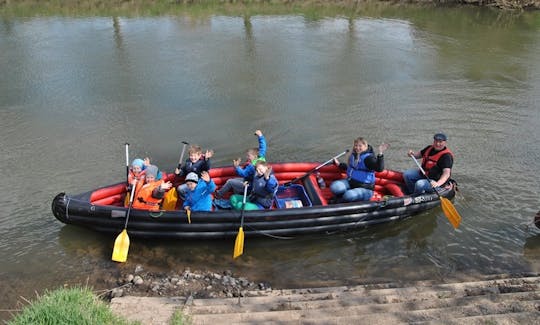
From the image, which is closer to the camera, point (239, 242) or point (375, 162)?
point (239, 242)

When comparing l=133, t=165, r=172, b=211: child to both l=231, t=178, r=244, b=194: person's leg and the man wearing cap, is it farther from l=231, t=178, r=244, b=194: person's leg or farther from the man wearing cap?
the man wearing cap

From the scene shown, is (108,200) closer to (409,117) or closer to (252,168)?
(252,168)

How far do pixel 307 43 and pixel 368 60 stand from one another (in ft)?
8.67

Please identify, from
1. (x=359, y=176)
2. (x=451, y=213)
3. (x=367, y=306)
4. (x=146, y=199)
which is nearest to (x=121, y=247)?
(x=146, y=199)

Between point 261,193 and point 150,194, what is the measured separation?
1.50 m

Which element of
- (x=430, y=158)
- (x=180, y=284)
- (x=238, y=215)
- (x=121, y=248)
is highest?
(x=430, y=158)

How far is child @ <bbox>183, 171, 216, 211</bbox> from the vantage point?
641cm

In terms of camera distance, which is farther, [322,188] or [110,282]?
[322,188]

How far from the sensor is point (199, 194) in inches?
256

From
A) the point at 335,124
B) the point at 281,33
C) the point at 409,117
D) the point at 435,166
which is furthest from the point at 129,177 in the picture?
the point at 281,33

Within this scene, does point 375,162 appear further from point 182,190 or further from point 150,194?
point 150,194

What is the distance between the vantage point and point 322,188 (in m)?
7.53

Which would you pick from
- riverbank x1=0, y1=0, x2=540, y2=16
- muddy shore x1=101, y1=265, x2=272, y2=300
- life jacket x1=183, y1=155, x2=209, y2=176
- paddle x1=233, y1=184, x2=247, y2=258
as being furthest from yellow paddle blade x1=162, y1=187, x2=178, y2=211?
riverbank x1=0, y1=0, x2=540, y2=16

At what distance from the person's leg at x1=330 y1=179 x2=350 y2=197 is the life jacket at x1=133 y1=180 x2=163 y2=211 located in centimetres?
247
